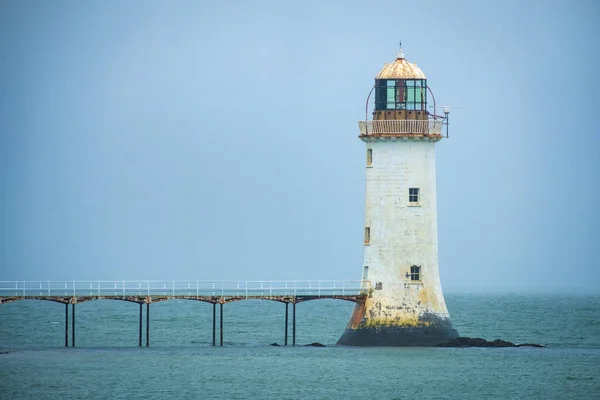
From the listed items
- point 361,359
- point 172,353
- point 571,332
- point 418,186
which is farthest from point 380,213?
point 571,332

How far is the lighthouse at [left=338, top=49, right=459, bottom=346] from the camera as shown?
66.9 m

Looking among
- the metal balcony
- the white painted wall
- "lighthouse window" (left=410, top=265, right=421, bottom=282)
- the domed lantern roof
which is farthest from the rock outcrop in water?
the domed lantern roof

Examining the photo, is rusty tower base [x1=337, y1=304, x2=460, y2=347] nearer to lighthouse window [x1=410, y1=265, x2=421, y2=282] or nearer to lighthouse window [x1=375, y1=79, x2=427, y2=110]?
lighthouse window [x1=410, y1=265, x2=421, y2=282]

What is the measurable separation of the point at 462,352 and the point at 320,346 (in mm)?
7422

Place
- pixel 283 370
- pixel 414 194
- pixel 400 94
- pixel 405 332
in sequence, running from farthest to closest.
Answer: pixel 400 94 < pixel 414 194 < pixel 405 332 < pixel 283 370

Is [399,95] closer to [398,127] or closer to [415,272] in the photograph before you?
[398,127]

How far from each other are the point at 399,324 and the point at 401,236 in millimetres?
3736

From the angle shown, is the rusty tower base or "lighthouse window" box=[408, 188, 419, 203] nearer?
the rusty tower base

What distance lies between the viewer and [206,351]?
2761 inches

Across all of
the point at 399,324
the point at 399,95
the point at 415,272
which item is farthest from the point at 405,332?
the point at 399,95

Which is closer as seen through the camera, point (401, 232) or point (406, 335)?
point (406, 335)

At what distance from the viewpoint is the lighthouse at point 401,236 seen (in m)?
66.9

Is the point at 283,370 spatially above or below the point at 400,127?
below

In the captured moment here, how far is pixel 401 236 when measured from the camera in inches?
2638
